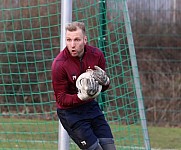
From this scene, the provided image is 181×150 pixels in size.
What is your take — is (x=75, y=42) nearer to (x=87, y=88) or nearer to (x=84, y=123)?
(x=87, y=88)

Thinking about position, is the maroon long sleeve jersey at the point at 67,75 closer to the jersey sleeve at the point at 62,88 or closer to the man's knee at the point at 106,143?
the jersey sleeve at the point at 62,88

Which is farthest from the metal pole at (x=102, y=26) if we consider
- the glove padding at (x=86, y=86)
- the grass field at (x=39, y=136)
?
the glove padding at (x=86, y=86)

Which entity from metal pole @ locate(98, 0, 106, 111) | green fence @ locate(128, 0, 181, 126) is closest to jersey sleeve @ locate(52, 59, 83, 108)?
metal pole @ locate(98, 0, 106, 111)

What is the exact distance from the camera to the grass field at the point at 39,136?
8359mm

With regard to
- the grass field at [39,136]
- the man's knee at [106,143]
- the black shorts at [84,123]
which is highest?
the black shorts at [84,123]

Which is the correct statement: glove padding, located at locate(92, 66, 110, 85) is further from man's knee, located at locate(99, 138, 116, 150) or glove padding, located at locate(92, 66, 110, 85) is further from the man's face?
man's knee, located at locate(99, 138, 116, 150)

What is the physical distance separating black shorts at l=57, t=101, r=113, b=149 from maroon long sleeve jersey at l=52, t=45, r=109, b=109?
0.23ft

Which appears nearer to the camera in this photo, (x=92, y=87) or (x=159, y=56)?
(x=92, y=87)

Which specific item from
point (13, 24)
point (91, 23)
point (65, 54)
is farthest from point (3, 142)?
point (65, 54)

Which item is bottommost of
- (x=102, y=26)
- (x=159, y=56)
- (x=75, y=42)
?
(x=159, y=56)

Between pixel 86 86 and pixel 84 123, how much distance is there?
43 centimetres

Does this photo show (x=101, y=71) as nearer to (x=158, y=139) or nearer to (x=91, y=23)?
(x=91, y=23)

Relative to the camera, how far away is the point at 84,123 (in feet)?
17.5

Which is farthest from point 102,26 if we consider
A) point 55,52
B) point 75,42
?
point 55,52
